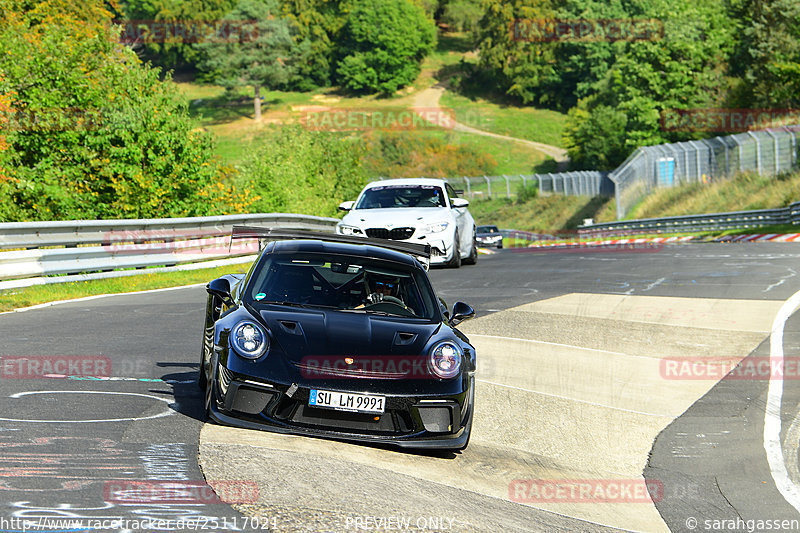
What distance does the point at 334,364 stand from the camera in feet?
22.1

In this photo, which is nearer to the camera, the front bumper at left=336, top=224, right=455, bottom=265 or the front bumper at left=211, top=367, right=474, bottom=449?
the front bumper at left=211, top=367, right=474, bottom=449

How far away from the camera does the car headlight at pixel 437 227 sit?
18516 millimetres

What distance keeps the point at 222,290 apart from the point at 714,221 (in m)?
37.6

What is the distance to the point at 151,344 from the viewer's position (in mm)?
10945

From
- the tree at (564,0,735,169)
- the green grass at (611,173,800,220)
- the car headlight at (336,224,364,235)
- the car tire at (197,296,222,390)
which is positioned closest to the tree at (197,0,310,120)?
the tree at (564,0,735,169)

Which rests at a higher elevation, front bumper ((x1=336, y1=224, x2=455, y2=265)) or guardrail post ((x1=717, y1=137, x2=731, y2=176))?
front bumper ((x1=336, y1=224, x2=455, y2=265))

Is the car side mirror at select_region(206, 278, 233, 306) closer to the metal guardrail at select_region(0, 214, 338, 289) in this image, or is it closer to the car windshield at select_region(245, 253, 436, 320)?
the car windshield at select_region(245, 253, 436, 320)

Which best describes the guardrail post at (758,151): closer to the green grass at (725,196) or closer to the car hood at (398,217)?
the green grass at (725,196)

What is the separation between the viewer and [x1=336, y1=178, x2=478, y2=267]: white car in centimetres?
1823

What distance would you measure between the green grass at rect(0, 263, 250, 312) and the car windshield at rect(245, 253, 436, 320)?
7.22m

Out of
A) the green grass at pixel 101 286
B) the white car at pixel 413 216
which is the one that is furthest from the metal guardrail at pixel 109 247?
the white car at pixel 413 216

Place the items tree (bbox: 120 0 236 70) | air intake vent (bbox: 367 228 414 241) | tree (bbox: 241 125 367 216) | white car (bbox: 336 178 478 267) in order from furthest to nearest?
tree (bbox: 120 0 236 70) < tree (bbox: 241 125 367 216) < white car (bbox: 336 178 478 267) < air intake vent (bbox: 367 228 414 241)

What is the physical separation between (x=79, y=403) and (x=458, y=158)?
94.3 meters

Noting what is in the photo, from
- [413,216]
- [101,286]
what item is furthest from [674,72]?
[101,286]
